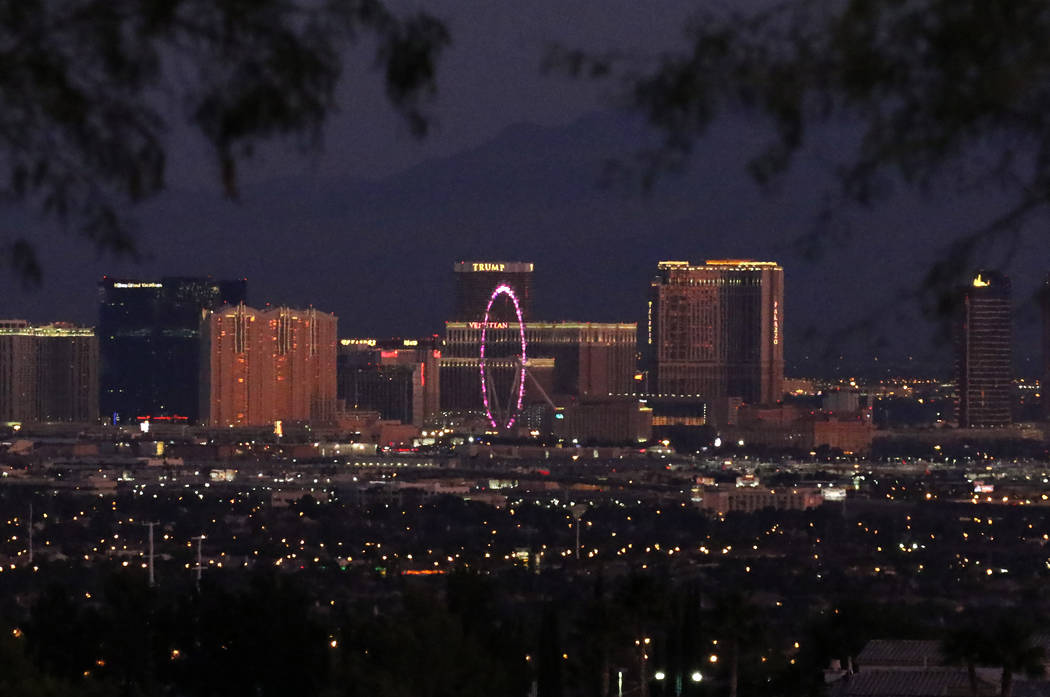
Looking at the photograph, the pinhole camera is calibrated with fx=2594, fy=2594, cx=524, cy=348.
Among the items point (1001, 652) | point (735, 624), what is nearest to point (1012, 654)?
point (1001, 652)

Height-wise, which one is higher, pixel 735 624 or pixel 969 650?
pixel 969 650

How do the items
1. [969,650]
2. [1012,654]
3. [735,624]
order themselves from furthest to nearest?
[735,624] < [969,650] < [1012,654]

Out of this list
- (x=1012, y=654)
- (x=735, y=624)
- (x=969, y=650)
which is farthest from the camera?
(x=735, y=624)

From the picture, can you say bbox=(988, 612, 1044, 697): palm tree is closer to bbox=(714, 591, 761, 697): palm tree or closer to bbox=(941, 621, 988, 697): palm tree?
bbox=(941, 621, 988, 697): palm tree

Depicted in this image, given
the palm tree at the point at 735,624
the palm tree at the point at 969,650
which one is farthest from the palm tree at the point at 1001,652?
the palm tree at the point at 735,624

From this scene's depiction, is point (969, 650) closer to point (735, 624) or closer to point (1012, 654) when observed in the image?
point (1012, 654)

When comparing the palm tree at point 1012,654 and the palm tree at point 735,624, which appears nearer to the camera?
the palm tree at point 1012,654

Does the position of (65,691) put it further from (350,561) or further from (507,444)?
(507,444)

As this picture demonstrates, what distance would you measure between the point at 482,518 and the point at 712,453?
69.6m

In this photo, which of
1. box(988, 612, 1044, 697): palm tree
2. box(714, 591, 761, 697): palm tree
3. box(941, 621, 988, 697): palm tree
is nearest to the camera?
box(988, 612, 1044, 697): palm tree

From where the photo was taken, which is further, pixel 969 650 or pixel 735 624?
pixel 735 624

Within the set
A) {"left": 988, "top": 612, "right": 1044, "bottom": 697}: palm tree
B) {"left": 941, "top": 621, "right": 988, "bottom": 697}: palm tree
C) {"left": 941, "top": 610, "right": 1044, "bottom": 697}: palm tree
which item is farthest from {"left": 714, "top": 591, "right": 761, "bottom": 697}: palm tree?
{"left": 988, "top": 612, "right": 1044, "bottom": 697}: palm tree

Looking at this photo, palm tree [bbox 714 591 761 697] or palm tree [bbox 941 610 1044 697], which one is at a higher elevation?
palm tree [bbox 941 610 1044 697]

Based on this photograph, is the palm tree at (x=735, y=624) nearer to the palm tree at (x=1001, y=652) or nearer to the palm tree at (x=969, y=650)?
the palm tree at (x=969, y=650)
